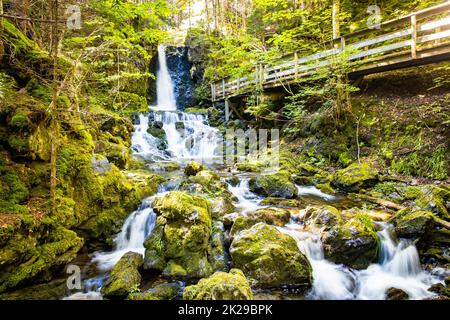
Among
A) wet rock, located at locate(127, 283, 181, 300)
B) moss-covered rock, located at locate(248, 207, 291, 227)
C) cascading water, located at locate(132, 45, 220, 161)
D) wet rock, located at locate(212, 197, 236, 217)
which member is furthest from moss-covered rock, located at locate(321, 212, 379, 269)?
cascading water, located at locate(132, 45, 220, 161)

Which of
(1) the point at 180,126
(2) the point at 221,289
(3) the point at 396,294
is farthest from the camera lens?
(1) the point at 180,126

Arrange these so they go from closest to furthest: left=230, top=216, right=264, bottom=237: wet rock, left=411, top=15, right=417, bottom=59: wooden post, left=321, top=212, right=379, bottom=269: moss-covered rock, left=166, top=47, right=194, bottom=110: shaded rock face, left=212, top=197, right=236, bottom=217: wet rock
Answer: left=321, top=212, right=379, bottom=269: moss-covered rock
left=230, top=216, right=264, bottom=237: wet rock
left=212, top=197, right=236, bottom=217: wet rock
left=411, top=15, right=417, bottom=59: wooden post
left=166, top=47, right=194, bottom=110: shaded rock face

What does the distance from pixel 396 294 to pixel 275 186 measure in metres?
4.25

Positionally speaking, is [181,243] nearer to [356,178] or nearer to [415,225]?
Result: [415,225]

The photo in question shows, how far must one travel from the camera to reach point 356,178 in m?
8.00

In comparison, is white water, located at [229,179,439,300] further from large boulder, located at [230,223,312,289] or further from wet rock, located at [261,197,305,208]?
wet rock, located at [261,197,305,208]

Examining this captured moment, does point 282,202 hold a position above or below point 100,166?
below

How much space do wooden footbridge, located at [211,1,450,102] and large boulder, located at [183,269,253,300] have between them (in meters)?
8.25

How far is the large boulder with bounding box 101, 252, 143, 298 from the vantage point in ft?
12.9

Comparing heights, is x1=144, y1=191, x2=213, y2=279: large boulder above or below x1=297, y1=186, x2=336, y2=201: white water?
below

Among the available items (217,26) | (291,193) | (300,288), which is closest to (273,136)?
(291,193)

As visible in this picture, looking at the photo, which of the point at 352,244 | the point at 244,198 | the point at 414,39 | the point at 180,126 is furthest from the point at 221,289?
the point at 180,126

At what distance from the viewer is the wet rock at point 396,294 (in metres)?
4.05

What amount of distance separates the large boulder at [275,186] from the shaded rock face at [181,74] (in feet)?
49.1
